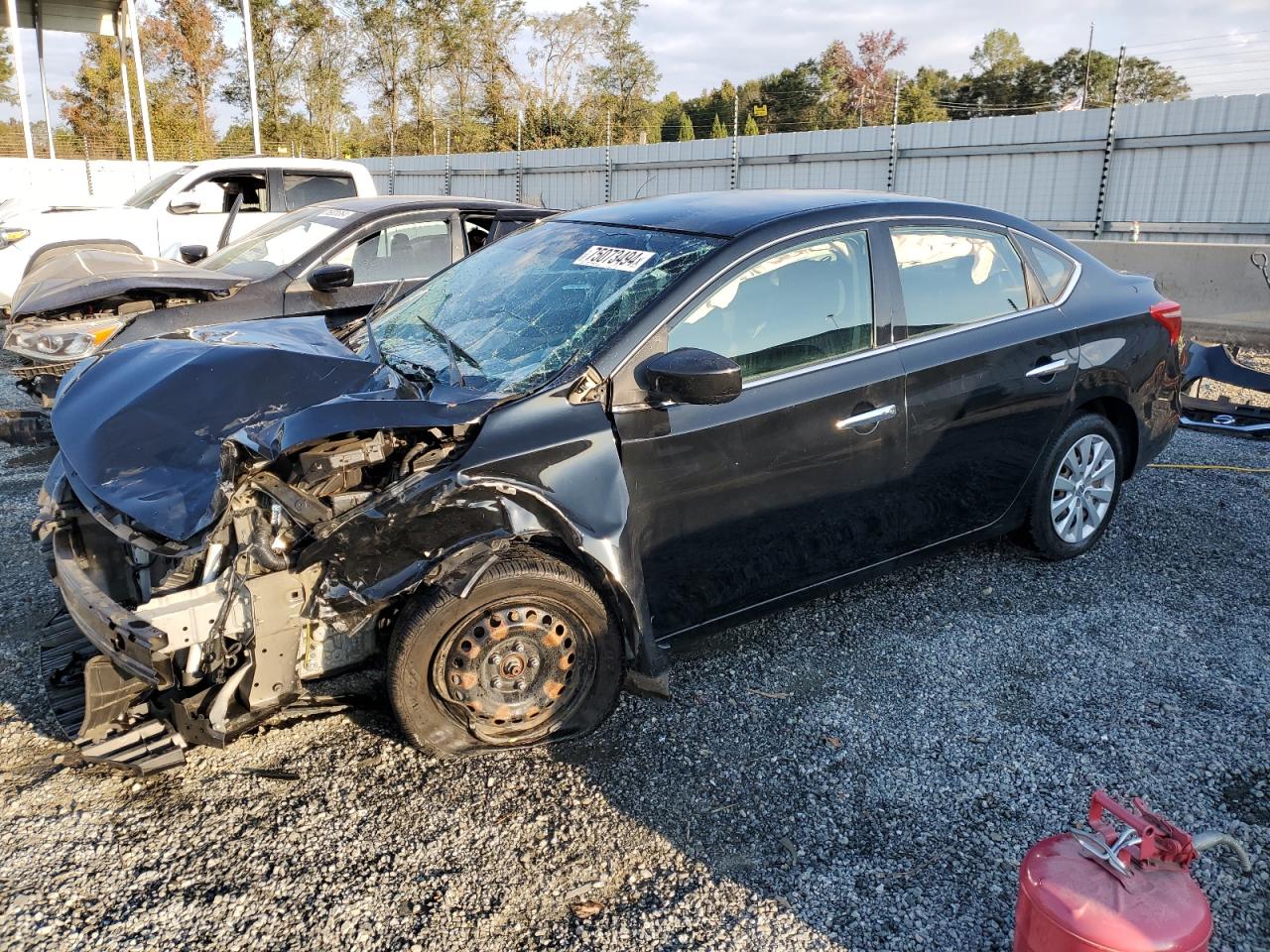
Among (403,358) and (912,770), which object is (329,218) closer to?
(403,358)

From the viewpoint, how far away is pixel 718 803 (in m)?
2.92

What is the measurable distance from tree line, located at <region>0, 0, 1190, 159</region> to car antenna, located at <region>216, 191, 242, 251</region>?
28918mm

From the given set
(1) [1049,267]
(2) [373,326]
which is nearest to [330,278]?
(2) [373,326]

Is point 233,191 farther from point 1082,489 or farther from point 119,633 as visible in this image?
point 1082,489

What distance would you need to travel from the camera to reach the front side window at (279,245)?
6.62 meters

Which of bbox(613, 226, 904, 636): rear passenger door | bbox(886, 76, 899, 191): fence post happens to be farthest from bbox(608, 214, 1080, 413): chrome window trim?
bbox(886, 76, 899, 191): fence post

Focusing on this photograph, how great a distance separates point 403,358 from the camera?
3.56m

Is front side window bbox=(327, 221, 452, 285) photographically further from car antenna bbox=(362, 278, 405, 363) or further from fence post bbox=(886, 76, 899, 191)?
fence post bbox=(886, 76, 899, 191)

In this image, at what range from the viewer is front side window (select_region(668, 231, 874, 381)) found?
11.0 ft

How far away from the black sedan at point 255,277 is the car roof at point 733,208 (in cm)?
190

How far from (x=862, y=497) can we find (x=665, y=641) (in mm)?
972

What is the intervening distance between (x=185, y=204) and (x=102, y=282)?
13.3 feet

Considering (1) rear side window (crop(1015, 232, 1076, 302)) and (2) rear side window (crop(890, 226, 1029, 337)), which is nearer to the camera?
(2) rear side window (crop(890, 226, 1029, 337))

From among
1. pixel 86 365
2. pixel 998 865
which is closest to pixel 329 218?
pixel 86 365
